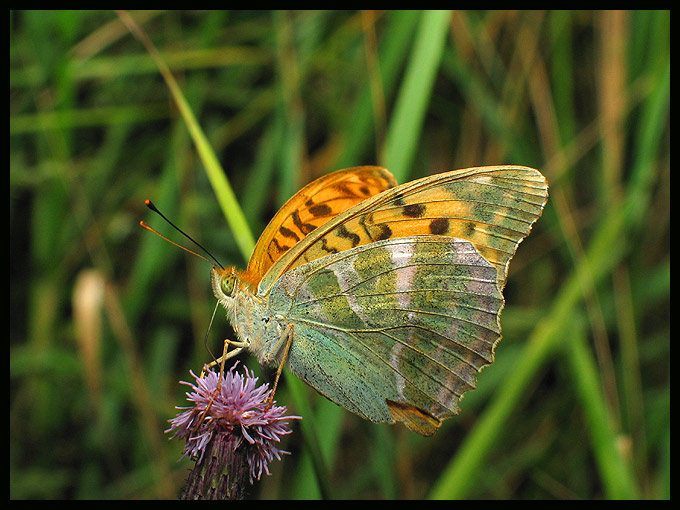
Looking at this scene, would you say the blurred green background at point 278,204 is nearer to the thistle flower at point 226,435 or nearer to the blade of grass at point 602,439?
the blade of grass at point 602,439

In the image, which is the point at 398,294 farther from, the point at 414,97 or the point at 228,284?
the point at 414,97

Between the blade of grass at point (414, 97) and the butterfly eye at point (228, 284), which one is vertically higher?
the blade of grass at point (414, 97)

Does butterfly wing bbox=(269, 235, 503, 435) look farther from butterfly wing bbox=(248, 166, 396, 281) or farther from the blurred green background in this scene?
the blurred green background

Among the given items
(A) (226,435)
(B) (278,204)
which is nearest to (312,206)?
(A) (226,435)

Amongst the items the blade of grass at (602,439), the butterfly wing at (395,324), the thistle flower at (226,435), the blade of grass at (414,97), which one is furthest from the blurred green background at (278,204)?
the thistle flower at (226,435)

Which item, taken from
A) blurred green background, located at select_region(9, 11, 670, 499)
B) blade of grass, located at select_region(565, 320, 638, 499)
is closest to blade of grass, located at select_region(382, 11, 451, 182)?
blurred green background, located at select_region(9, 11, 670, 499)


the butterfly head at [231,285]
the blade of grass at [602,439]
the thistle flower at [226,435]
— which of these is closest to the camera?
the thistle flower at [226,435]
